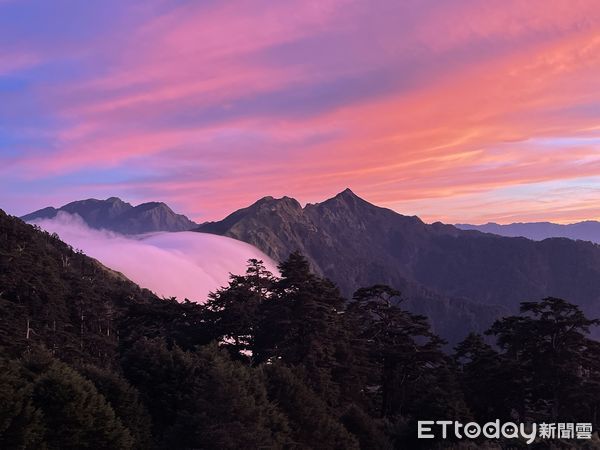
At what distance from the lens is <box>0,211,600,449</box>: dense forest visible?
20.7 metres

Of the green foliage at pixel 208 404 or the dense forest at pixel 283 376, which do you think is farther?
the green foliage at pixel 208 404

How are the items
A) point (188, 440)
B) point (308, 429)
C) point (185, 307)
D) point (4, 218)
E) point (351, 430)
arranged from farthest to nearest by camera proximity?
1. point (4, 218)
2. point (185, 307)
3. point (351, 430)
4. point (308, 429)
5. point (188, 440)

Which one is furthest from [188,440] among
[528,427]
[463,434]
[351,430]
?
[528,427]

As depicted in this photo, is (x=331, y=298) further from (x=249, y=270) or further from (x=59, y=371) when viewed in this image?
(x=59, y=371)

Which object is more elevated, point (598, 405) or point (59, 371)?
point (59, 371)

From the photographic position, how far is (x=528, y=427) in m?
28.7

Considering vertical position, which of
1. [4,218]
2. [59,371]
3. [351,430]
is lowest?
[351,430]

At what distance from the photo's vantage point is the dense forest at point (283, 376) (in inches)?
816

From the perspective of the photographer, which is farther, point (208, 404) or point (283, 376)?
point (283, 376)

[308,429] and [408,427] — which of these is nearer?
[308,429]

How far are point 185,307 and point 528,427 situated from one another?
31.2 metres

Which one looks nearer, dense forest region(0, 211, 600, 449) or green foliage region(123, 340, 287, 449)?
dense forest region(0, 211, 600, 449)

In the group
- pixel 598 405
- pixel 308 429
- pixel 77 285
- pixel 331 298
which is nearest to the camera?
pixel 308 429

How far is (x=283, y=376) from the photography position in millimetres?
28125
